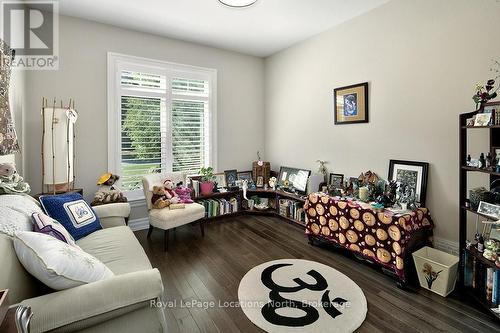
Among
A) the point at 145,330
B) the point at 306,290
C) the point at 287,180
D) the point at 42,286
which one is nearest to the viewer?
the point at 145,330

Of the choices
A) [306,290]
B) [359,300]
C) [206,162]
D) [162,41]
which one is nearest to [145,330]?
[306,290]

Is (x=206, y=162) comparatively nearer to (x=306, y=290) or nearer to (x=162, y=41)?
(x=162, y=41)

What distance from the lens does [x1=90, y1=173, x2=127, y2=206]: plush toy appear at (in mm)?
2811

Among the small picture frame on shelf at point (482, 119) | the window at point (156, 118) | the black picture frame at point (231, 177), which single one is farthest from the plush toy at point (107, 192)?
the small picture frame on shelf at point (482, 119)

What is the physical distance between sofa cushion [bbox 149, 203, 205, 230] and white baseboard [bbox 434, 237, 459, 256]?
2.61 m

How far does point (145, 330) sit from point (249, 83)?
4048 mm

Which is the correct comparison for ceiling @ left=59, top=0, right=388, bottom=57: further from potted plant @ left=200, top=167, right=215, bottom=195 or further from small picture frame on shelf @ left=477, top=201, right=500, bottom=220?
small picture frame on shelf @ left=477, top=201, right=500, bottom=220

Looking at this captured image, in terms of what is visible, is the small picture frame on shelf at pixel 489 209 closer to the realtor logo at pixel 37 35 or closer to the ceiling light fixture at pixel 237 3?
the ceiling light fixture at pixel 237 3

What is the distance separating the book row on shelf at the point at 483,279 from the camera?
1757mm

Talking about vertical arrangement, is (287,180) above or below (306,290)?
above

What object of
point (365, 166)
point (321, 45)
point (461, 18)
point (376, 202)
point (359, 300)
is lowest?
point (359, 300)

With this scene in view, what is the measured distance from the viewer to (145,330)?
1.21m

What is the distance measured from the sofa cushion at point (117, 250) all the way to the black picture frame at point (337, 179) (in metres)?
2.44

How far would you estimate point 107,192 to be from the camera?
2881mm
